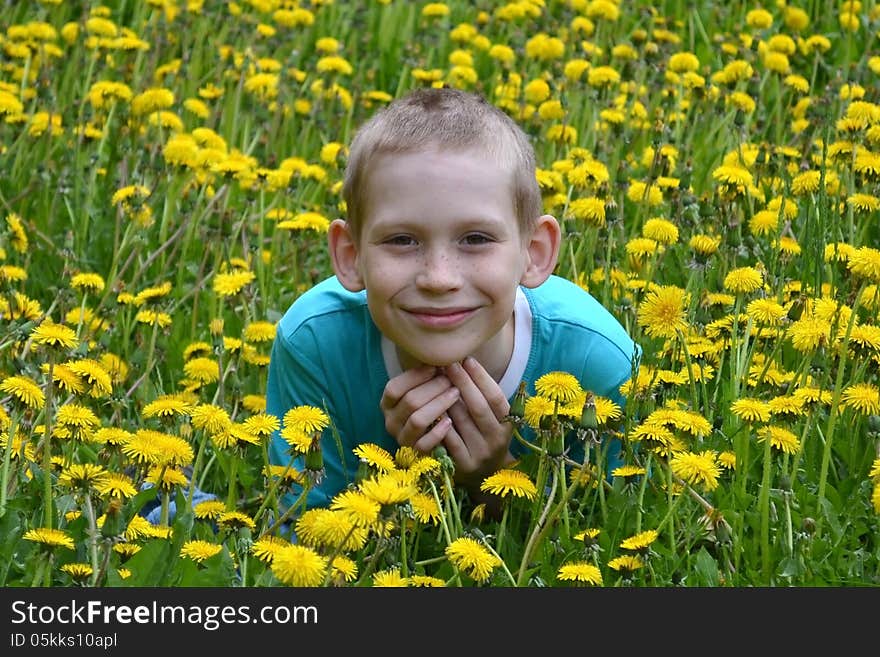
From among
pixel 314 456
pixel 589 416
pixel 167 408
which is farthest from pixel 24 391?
pixel 589 416

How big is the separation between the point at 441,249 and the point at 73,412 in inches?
22.6

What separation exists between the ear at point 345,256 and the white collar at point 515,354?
17cm

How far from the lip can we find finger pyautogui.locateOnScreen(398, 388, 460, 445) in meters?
0.15

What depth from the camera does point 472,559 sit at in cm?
188

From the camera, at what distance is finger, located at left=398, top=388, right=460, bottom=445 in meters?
2.36

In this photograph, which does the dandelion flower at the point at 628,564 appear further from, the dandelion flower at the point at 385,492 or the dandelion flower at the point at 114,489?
the dandelion flower at the point at 114,489

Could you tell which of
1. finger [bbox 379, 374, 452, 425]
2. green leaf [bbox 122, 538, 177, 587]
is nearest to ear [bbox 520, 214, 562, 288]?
finger [bbox 379, 374, 452, 425]

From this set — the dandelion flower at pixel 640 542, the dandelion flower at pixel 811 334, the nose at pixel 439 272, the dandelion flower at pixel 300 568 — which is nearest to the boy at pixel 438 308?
the nose at pixel 439 272

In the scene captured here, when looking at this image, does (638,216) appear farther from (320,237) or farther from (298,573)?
(298,573)

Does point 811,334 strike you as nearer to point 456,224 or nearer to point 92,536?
point 456,224

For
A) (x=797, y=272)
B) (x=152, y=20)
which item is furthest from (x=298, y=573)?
(x=152, y=20)

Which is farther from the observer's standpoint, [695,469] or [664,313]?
[664,313]

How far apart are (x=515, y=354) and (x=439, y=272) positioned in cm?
38

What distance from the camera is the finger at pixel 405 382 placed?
2414 mm
